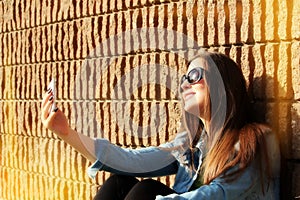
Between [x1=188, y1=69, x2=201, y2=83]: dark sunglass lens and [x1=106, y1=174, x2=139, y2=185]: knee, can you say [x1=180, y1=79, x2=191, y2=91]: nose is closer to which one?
[x1=188, y1=69, x2=201, y2=83]: dark sunglass lens

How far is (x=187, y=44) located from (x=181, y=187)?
0.81 meters

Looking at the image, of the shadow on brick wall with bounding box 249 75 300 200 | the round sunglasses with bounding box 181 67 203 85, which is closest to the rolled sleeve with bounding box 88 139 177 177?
the round sunglasses with bounding box 181 67 203 85

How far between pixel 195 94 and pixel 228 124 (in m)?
0.26

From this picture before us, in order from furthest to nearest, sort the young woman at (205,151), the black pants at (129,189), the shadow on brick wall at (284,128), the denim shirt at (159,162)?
the denim shirt at (159,162)
the black pants at (129,189)
the shadow on brick wall at (284,128)
the young woman at (205,151)

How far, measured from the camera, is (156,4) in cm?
418

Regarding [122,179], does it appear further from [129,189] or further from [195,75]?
[195,75]

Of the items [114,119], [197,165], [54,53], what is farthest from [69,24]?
[197,165]

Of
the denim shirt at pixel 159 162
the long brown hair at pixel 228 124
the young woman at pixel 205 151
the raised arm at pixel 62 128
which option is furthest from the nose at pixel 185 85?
the raised arm at pixel 62 128

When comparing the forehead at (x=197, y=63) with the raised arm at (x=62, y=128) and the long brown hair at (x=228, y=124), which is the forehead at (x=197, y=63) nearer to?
the long brown hair at (x=228, y=124)

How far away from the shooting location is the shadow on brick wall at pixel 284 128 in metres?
3.33

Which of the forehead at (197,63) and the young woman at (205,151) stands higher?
the forehead at (197,63)


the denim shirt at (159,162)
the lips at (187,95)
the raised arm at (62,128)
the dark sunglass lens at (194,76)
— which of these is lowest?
the denim shirt at (159,162)

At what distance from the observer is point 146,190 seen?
11.3 ft

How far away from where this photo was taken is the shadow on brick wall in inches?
131
